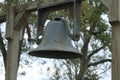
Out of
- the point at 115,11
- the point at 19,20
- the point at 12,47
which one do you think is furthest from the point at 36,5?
the point at 115,11

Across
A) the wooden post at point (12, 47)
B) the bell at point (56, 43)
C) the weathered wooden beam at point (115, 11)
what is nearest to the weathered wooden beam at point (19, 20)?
the wooden post at point (12, 47)

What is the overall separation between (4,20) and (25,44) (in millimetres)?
9210

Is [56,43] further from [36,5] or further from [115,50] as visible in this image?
[36,5]

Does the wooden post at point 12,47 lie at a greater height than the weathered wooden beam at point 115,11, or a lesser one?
lesser

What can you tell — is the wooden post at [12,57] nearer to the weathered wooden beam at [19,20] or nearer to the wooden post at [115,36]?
the weathered wooden beam at [19,20]

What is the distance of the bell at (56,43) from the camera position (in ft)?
17.0

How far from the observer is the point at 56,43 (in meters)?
5.25

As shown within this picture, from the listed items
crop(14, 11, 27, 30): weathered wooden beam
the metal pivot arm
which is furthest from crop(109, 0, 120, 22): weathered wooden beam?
crop(14, 11, 27, 30): weathered wooden beam

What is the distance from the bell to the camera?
519cm

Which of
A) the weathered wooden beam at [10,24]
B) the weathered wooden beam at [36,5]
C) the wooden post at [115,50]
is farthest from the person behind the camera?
the weathered wooden beam at [10,24]

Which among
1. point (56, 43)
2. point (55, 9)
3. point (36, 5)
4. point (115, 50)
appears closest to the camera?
point (115, 50)

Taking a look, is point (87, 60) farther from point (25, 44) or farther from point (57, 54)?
point (57, 54)

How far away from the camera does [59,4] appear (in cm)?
570

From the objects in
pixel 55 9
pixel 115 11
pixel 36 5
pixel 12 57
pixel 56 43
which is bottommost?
pixel 12 57
